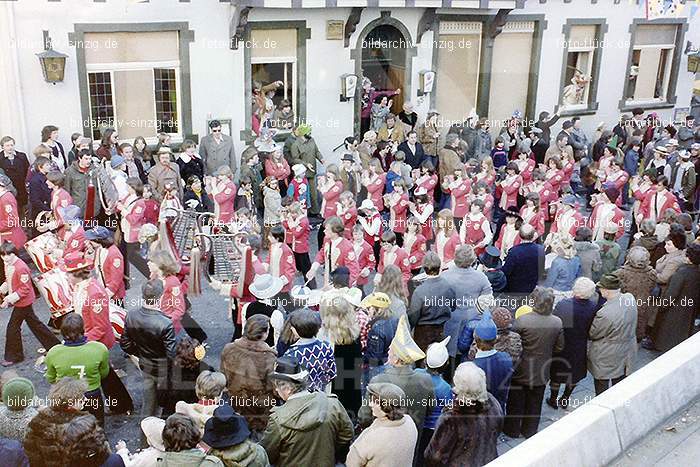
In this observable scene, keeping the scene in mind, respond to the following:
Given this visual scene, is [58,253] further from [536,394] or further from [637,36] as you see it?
[637,36]

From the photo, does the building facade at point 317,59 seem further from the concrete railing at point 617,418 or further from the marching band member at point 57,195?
the concrete railing at point 617,418

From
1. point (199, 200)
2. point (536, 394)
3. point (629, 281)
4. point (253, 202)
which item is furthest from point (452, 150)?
point (536, 394)

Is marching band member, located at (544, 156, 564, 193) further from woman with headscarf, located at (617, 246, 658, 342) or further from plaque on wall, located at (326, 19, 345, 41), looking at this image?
plaque on wall, located at (326, 19, 345, 41)

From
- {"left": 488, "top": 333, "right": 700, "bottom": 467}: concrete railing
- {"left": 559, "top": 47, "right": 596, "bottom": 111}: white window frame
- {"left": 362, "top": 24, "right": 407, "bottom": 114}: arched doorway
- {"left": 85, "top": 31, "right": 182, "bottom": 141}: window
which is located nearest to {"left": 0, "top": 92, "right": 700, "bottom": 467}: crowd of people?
{"left": 85, "top": 31, "right": 182, "bottom": 141}: window

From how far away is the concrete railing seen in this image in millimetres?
3279

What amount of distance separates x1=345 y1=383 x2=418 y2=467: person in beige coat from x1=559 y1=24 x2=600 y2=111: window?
14756 mm

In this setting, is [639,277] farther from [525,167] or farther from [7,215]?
[7,215]

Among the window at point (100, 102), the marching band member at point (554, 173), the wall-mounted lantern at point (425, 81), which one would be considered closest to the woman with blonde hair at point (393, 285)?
the marching band member at point (554, 173)

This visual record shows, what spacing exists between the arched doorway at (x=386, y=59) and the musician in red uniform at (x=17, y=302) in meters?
9.33

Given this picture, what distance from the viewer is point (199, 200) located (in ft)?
38.1

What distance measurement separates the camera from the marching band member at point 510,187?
1184 cm

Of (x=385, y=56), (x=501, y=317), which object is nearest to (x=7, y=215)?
(x=501, y=317)

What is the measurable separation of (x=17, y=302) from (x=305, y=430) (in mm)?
4228

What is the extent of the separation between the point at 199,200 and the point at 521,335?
6.65 meters
